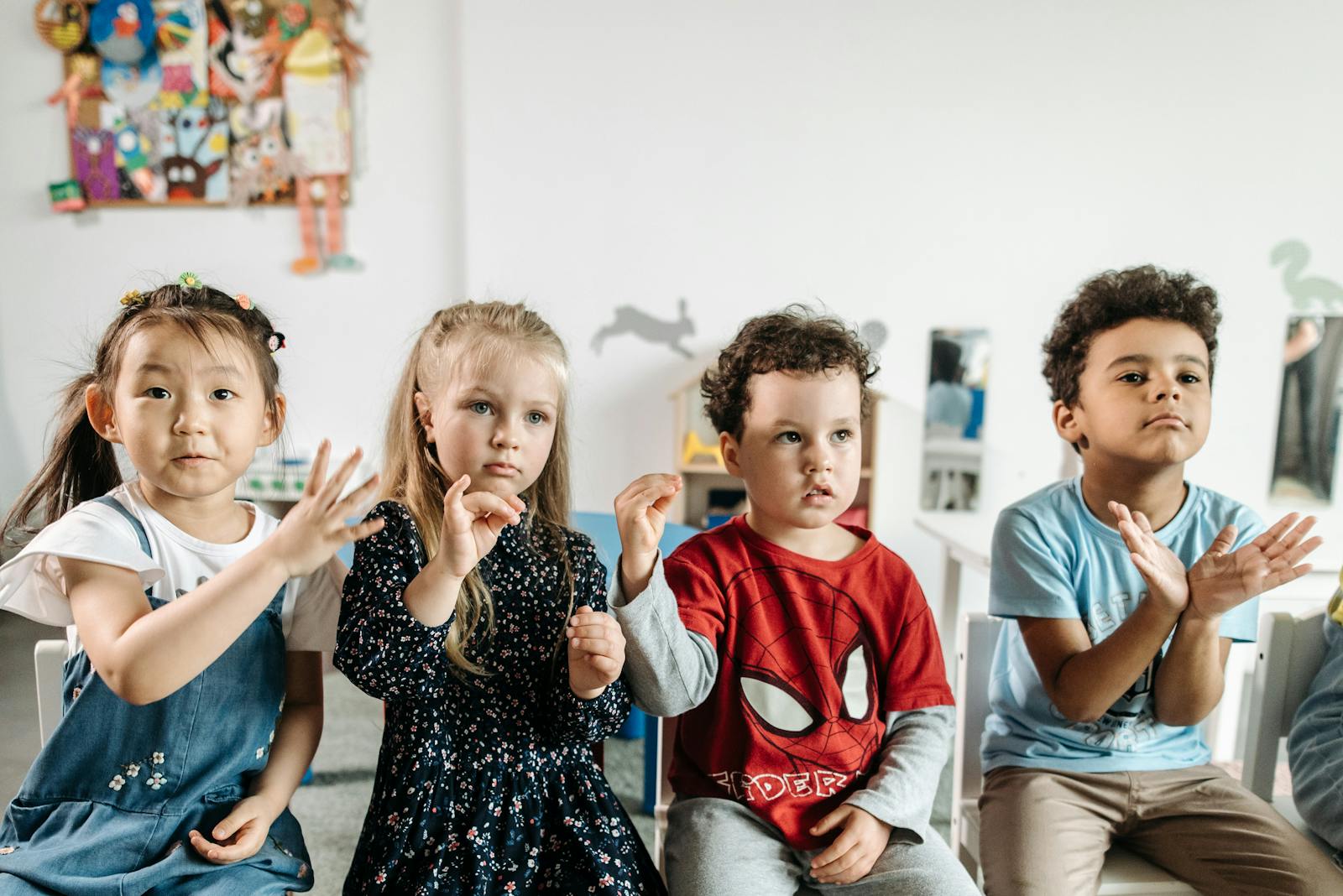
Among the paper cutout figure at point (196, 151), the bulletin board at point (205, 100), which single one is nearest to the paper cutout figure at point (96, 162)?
the bulletin board at point (205, 100)

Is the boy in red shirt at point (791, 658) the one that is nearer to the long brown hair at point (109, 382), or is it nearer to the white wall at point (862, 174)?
the long brown hair at point (109, 382)

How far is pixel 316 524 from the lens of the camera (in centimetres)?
79

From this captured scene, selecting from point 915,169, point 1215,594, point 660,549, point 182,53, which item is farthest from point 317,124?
point 1215,594

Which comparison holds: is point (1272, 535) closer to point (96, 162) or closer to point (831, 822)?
point (831, 822)

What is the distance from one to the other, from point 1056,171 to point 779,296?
936mm

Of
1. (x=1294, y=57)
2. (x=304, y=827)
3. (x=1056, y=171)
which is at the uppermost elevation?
(x=1294, y=57)

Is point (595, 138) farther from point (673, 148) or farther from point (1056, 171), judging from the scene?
point (1056, 171)

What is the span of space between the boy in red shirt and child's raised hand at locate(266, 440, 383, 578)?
0.84ft

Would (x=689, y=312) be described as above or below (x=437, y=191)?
below

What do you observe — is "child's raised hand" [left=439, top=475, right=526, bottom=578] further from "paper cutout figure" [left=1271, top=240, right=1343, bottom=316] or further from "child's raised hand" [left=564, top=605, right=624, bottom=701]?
"paper cutout figure" [left=1271, top=240, right=1343, bottom=316]

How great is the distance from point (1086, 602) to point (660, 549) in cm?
61

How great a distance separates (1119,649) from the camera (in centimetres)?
104

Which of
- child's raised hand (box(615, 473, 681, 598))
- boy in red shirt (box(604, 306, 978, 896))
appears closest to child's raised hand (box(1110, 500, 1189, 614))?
boy in red shirt (box(604, 306, 978, 896))

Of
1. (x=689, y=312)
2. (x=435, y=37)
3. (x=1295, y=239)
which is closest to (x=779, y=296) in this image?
(x=689, y=312)
